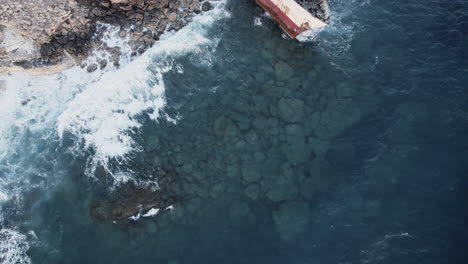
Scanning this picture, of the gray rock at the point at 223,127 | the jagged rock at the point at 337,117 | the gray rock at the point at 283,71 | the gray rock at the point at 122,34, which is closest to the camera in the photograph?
the gray rock at the point at 223,127

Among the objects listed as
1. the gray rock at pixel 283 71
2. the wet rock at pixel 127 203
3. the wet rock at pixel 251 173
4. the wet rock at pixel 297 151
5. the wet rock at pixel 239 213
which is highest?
the gray rock at pixel 283 71

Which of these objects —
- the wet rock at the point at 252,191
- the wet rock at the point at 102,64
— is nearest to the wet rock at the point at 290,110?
the wet rock at the point at 252,191

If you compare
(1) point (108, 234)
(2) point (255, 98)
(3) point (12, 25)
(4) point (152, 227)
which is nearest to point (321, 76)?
(2) point (255, 98)

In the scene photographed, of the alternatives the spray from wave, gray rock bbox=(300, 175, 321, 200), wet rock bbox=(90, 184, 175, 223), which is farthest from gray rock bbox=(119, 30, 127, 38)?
gray rock bbox=(300, 175, 321, 200)

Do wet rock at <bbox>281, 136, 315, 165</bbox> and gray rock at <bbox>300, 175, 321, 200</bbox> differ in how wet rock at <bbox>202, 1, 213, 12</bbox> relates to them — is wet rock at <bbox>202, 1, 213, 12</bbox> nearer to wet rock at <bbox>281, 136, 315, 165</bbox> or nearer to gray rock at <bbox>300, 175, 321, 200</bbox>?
wet rock at <bbox>281, 136, 315, 165</bbox>

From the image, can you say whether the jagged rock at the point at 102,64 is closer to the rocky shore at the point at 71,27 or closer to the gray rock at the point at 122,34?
the rocky shore at the point at 71,27
